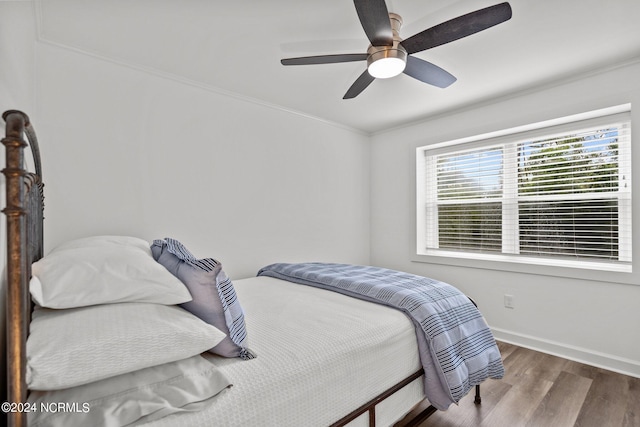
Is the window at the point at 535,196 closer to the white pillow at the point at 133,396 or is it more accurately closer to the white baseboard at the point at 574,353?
the white baseboard at the point at 574,353

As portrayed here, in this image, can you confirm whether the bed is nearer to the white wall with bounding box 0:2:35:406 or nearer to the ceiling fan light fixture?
the white wall with bounding box 0:2:35:406

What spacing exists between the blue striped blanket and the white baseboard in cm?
144

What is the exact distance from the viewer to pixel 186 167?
2.78 m

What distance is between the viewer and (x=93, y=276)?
3.50ft

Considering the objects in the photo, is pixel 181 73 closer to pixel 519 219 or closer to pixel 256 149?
pixel 256 149

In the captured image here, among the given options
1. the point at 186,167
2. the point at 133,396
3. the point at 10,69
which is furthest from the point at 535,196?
the point at 10,69

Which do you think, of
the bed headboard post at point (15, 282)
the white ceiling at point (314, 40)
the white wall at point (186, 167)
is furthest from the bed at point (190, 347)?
the white ceiling at point (314, 40)

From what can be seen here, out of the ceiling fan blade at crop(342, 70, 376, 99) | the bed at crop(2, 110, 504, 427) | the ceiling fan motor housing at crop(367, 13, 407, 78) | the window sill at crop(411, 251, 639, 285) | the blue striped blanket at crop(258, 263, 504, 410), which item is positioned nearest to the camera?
the bed at crop(2, 110, 504, 427)

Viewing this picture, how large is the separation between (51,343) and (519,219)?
3.66 meters

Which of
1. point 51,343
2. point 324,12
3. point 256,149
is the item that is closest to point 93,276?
point 51,343

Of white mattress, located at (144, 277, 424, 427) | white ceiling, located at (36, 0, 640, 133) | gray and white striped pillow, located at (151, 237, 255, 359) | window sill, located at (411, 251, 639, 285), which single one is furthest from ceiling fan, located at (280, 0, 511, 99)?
window sill, located at (411, 251, 639, 285)

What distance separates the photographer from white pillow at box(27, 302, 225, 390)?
77 cm

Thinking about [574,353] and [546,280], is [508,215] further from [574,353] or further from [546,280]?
[574,353]

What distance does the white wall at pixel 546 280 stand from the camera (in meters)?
2.47
